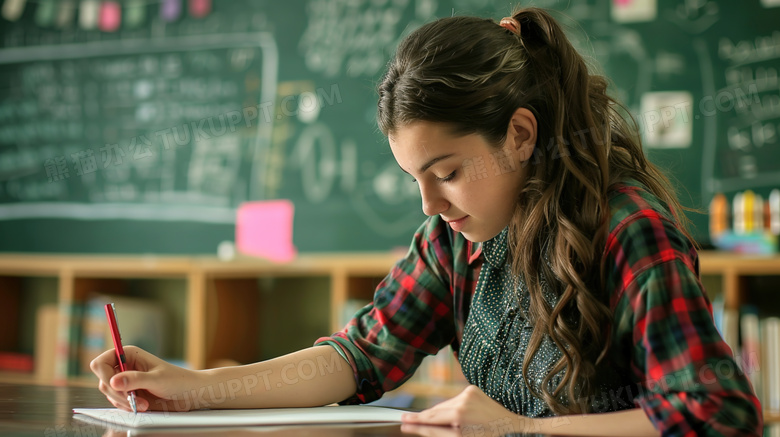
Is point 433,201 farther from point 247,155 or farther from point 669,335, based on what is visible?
point 247,155

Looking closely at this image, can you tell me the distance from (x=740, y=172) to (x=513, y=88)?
1.71 meters

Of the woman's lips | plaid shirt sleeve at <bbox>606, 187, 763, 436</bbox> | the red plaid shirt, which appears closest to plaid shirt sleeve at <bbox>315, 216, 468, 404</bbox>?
the red plaid shirt

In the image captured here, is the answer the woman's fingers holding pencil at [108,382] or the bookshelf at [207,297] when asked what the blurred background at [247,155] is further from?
the woman's fingers holding pencil at [108,382]

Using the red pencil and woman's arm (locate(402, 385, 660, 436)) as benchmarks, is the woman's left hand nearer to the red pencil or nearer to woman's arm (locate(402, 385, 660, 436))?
woman's arm (locate(402, 385, 660, 436))

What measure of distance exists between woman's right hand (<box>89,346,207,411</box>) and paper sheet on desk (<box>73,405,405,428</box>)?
27 mm

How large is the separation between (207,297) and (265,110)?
85cm

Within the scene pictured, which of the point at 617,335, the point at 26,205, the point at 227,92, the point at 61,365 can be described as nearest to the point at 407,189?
the point at 227,92

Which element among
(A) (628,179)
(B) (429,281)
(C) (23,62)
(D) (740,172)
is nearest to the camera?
(A) (628,179)

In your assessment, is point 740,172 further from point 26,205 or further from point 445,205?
point 26,205

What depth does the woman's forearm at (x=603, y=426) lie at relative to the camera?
0.81m

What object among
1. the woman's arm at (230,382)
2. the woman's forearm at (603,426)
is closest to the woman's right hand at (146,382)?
the woman's arm at (230,382)

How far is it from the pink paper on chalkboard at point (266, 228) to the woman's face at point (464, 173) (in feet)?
6.63

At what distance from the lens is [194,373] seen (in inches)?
41.6

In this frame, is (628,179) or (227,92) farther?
(227,92)
